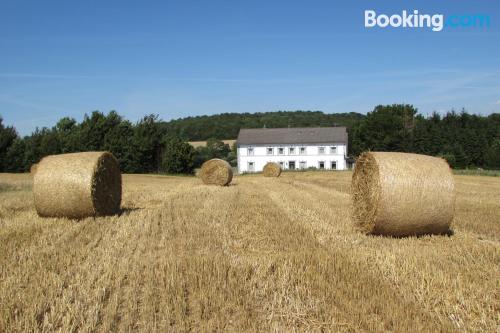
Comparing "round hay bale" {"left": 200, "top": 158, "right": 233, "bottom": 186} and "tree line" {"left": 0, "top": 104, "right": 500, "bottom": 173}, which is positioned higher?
"tree line" {"left": 0, "top": 104, "right": 500, "bottom": 173}

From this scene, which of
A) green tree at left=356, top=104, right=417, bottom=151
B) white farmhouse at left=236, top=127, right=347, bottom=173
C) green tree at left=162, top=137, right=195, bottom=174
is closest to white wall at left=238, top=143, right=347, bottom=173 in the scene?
white farmhouse at left=236, top=127, right=347, bottom=173

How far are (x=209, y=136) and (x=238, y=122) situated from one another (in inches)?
332

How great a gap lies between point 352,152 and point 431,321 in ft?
237

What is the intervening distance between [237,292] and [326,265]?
1.47m

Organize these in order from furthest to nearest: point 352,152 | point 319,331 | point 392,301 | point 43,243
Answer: point 352,152, point 43,243, point 392,301, point 319,331

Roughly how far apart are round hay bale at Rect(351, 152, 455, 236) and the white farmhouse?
194 ft

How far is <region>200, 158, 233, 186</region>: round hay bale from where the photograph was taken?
2403 centimetres

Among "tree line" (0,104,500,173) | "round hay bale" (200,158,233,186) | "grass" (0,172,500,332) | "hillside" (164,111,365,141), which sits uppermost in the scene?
"hillside" (164,111,365,141)

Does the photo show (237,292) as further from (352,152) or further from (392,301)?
(352,152)

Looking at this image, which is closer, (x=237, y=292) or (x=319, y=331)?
(x=319, y=331)

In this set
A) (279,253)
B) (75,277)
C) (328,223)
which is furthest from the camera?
(328,223)

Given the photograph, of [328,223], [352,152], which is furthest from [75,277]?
[352,152]

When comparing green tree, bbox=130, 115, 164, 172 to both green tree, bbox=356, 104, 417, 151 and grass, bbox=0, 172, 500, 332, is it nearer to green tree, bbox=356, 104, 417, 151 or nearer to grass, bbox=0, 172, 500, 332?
green tree, bbox=356, 104, 417, 151

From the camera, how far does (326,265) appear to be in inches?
239
